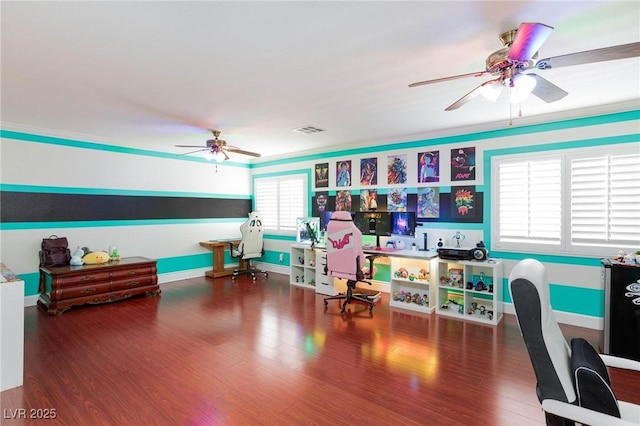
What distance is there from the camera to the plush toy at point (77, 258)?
459 centimetres

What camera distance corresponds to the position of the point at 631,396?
2379 millimetres

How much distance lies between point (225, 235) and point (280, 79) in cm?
491

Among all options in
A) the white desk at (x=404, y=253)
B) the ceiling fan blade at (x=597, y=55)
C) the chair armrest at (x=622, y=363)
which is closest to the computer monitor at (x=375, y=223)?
the white desk at (x=404, y=253)

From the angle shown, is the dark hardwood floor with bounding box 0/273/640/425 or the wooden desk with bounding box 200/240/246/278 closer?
the dark hardwood floor with bounding box 0/273/640/425

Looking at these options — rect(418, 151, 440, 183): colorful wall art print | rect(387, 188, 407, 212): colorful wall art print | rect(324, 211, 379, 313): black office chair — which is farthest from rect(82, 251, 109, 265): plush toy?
rect(418, 151, 440, 183): colorful wall art print

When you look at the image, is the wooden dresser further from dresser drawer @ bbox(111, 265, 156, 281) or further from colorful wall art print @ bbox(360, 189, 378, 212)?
colorful wall art print @ bbox(360, 189, 378, 212)

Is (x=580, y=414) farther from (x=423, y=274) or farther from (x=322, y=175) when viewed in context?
(x=322, y=175)

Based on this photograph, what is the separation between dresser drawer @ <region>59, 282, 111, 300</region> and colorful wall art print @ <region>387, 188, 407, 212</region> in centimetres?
462

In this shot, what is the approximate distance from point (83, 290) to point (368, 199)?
461 centimetres

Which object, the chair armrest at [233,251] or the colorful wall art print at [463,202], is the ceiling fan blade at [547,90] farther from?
the chair armrest at [233,251]

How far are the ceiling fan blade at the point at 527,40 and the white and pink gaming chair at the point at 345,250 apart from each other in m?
2.68

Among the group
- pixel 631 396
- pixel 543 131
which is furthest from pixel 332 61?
pixel 631 396

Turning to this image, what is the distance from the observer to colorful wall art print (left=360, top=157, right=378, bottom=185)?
216 inches

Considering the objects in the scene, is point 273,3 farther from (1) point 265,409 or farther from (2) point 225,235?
(2) point 225,235
